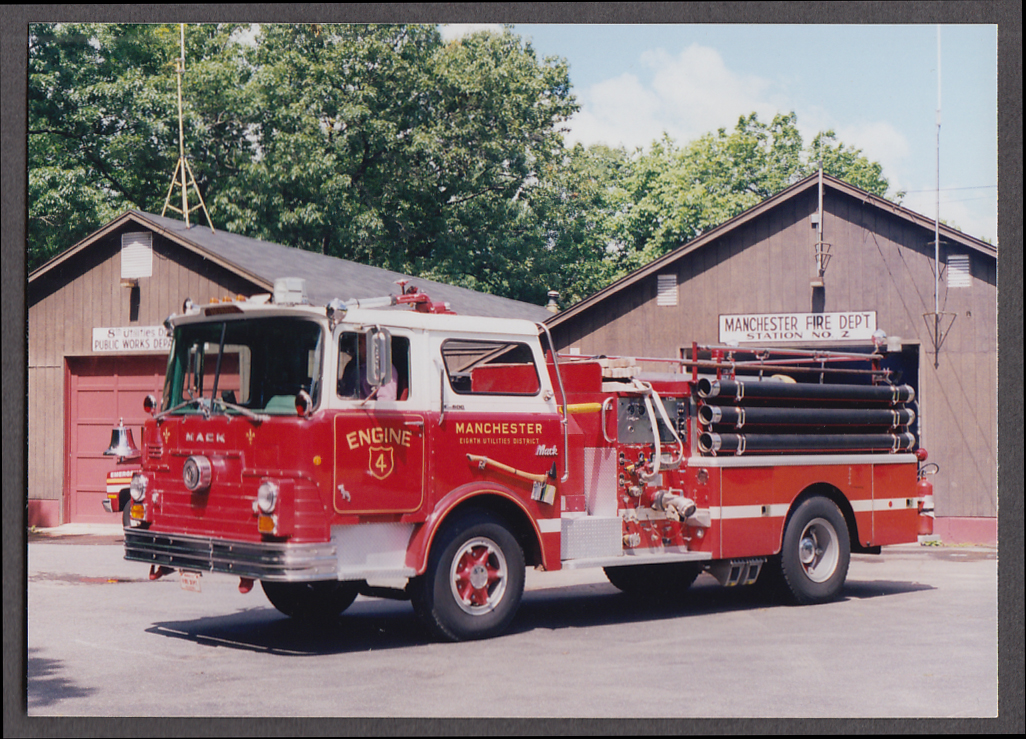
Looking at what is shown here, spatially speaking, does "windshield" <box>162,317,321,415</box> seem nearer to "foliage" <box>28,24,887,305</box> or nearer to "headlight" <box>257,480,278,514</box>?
"headlight" <box>257,480,278,514</box>

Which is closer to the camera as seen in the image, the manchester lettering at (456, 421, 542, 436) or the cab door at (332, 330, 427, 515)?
the cab door at (332, 330, 427, 515)

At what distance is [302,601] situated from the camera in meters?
10.4

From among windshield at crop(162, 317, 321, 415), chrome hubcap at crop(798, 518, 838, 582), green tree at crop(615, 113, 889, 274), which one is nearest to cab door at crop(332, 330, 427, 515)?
windshield at crop(162, 317, 321, 415)

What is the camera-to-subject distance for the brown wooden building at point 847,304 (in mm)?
16953

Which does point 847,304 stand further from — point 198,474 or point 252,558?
point 252,558

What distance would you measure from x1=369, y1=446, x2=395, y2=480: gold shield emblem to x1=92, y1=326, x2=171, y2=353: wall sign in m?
11.0

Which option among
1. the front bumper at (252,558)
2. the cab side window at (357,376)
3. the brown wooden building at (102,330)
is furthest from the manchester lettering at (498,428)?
the brown wooden building at (102,330)

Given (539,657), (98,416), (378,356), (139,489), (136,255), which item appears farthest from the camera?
(98,416)

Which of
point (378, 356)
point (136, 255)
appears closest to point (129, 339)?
point (136, 255)

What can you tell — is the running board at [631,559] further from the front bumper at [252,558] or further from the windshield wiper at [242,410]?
the windshield wiper at [242,410]

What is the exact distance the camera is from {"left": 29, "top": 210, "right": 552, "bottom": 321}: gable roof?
18.2 metres

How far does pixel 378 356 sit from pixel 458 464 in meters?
1.32

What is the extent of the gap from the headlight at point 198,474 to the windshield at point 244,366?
0.42 meters

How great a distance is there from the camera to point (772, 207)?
60.0 ft
